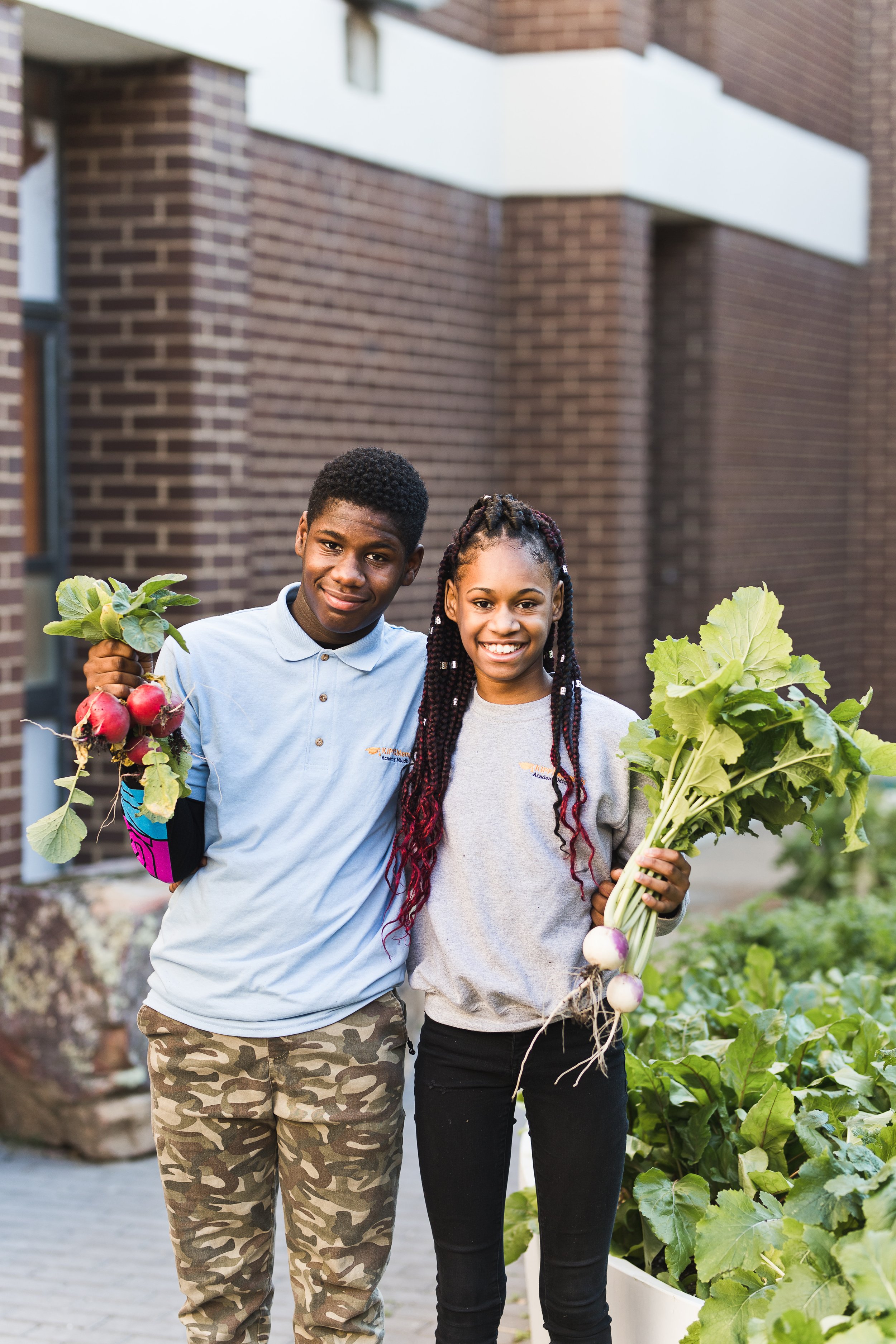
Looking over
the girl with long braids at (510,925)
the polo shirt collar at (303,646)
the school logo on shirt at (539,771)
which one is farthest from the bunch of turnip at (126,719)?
the school logo on shirt at (539,771)

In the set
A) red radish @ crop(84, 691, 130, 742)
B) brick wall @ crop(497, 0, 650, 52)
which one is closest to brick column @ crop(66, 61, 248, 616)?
brick wall @ crop(497, 0, 650, 52)

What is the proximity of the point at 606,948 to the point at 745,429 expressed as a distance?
8683mm

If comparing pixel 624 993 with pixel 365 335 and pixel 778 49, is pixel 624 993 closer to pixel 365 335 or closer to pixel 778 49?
pixel 365 335

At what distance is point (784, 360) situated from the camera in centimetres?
1162

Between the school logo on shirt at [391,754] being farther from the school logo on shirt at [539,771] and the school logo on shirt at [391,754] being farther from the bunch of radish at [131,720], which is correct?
the bunch of radish at [131,720]

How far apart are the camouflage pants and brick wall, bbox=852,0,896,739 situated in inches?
427

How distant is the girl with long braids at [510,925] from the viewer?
2734mm

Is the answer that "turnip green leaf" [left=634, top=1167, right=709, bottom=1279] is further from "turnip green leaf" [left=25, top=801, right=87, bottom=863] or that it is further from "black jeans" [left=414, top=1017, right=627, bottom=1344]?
"turnip green leaf" [left=25, top=801, right=87, bottom=863]

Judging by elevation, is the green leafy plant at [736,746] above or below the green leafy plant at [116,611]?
below

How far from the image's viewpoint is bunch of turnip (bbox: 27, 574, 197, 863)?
2520 millimetres

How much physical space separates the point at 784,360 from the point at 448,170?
4.05 metres

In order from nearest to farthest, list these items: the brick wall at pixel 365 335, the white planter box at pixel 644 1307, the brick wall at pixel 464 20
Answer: the white planter box at pixel 644 1307 < the brick wall at pixel 365 335 < the brick wall at pixel 464 20

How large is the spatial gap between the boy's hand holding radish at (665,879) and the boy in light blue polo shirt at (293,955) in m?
0.45

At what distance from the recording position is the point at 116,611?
2590 mm
